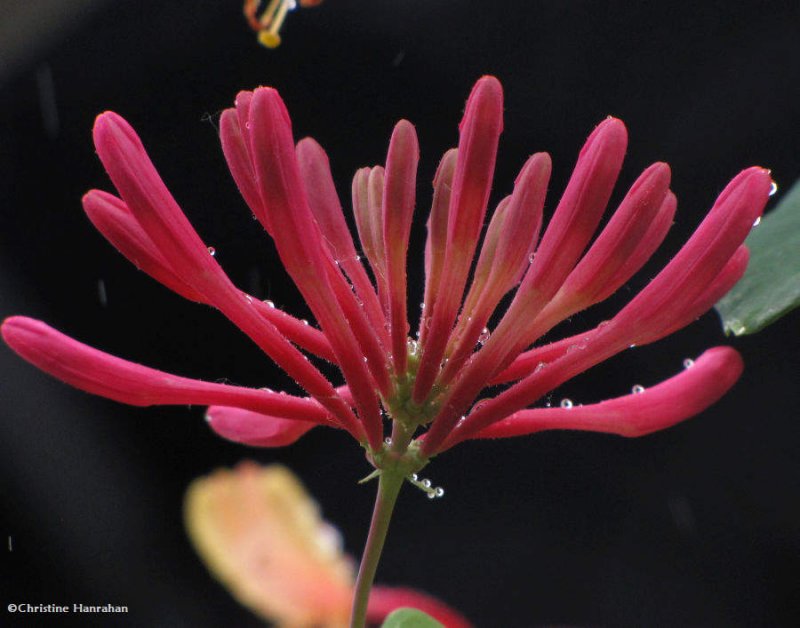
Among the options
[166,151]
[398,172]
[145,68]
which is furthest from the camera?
[145,68]

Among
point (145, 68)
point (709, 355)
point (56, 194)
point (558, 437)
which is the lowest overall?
point (709, 355)

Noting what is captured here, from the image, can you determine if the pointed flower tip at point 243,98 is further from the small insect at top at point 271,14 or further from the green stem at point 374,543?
the small insect at top at point 271,14

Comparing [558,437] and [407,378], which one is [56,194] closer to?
[558,437]

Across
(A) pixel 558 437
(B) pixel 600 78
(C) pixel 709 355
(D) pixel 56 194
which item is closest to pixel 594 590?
(A) pixel 558 437

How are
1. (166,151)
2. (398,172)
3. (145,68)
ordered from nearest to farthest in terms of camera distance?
(398,172), (166,151), (145,68)
